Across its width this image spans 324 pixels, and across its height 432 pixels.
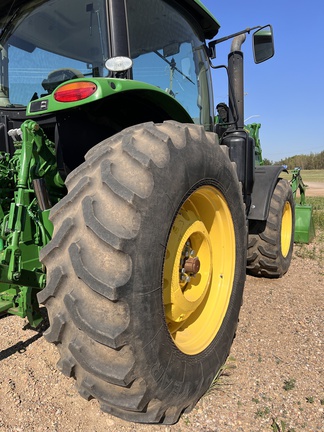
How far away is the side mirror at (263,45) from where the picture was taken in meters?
2.98

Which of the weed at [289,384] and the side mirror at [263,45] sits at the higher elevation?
the side mirror at [263,45]

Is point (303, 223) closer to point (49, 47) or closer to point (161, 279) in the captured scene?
point (49, 47)

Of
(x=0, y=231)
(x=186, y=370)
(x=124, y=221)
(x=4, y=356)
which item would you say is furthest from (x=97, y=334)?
(x=4, y=356)

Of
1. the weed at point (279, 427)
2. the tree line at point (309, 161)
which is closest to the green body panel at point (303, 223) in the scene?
the weed at point (279, 427)

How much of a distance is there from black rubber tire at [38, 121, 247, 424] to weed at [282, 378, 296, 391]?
28.9 inches

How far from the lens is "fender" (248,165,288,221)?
3.38m

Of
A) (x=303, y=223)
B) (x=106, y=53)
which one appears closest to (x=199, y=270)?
(x=106, y=53)

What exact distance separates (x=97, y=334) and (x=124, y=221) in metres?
0.43

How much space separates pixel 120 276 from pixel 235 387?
46.8 inches

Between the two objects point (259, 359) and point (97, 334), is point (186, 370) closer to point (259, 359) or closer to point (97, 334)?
point (97, 334)

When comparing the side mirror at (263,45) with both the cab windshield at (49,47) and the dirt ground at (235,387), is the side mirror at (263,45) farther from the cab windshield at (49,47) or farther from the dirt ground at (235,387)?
the dirt ground at (235,387)

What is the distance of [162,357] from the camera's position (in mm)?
1513

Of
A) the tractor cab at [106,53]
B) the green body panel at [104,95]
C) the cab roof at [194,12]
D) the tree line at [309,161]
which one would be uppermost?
the cab roof at [194,12]

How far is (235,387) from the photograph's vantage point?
6.64 feet
